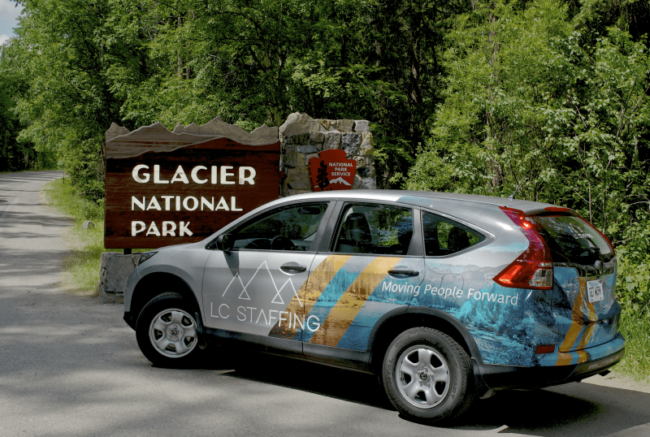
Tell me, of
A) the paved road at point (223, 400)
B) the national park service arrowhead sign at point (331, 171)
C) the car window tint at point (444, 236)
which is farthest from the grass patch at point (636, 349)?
the national park service arrowhead sign at point (331, 171)

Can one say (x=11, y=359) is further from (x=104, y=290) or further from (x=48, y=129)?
(x=48, y=129)

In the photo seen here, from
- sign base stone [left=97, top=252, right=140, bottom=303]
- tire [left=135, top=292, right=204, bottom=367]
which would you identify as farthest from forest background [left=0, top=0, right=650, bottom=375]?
sign base stone [left=97, top=252, right=140, bottom=303]

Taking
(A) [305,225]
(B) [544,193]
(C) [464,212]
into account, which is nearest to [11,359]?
(A) [305,225]

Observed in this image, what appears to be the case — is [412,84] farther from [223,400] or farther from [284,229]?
[223,400]

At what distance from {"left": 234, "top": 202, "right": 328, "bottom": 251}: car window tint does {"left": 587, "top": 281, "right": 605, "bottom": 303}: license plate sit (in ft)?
7.02

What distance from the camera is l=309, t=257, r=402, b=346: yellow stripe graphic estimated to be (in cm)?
455

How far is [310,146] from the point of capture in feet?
36.5

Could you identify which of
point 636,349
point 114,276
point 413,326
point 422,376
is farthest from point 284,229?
point 114,276

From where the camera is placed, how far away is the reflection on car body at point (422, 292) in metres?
4.02

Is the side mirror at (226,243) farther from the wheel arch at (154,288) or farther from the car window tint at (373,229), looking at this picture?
the car window tint at (373,229)

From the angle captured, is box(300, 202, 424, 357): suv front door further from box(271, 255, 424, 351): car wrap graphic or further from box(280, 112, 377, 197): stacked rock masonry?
box(280, 112, 377, 197): stacked rock masonry

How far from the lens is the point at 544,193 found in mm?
9867

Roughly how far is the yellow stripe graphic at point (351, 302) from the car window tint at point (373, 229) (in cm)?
16

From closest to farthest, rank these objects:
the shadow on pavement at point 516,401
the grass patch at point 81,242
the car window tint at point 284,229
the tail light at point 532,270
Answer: the tail light at point 532,270 < the shadow on pavement at point 516,401 < the car window tint at point 284,229 < the grass patch at point 81,242
